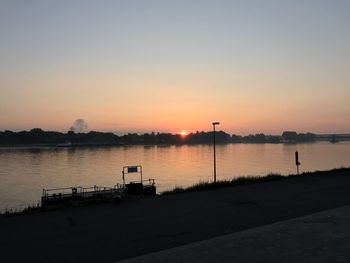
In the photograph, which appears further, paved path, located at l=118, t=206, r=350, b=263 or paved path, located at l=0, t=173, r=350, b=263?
paved path, located at l=0, t=173, r=350, b=263

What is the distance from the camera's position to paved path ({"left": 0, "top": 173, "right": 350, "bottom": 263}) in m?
8.98

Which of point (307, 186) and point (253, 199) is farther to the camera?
point (307, 186)

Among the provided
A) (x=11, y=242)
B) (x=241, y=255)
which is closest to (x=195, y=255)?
(x=241, y=255)

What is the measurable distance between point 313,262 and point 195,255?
235 cm

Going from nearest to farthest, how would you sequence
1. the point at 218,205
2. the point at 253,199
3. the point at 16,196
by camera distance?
the point at 218,205 → the point at 253,199 → the point at 16,196

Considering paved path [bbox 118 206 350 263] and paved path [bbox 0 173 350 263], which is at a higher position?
paved path [bbox 118 206 350 263]

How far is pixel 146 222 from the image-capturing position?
39.0 feet

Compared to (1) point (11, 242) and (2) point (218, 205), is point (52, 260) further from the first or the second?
(2) point (218, 205)

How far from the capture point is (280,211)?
44.0 feet

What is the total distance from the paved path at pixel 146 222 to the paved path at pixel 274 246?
763mm

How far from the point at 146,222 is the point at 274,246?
4523 millimetres

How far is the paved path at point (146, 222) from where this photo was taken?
29.5 feet

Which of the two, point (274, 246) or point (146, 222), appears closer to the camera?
point (274, 246)

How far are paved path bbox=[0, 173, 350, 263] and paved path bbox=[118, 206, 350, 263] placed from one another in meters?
0.76
